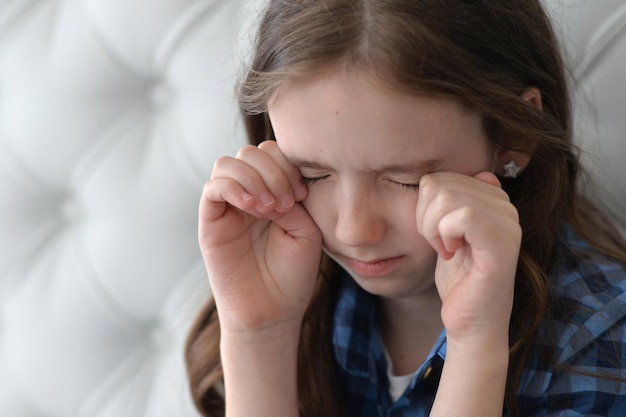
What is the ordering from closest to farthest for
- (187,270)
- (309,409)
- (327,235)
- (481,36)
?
1. (481,36)
2. (327,235)
3. (309,409)
4. (187,270)

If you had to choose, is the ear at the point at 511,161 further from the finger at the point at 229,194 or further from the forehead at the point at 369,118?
the finger at the point at 229,194

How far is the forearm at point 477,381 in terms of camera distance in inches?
31.0

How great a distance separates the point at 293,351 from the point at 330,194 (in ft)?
0.71

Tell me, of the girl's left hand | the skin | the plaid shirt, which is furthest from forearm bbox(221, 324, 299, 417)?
the girl's left hand

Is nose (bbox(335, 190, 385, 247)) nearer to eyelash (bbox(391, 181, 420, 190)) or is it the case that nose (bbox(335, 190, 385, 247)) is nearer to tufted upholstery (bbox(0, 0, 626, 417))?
eyelash (bbox(391, 181, 420, 190))

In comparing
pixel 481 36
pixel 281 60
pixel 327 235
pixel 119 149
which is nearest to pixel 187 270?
pixel 119 149

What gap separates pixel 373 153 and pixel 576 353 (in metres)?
0.29

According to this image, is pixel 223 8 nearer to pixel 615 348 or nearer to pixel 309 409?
pixel 309 409

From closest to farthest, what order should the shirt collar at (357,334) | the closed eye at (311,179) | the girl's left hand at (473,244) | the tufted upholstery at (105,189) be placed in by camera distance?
the girl's left hand at (473,244)
the closed eye at (311,179)
the shirt collar at (357,334)
the tufted upholstery at (105,189)

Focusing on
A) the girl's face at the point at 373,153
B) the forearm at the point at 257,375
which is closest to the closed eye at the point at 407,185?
the girl's face at the point at 373,153

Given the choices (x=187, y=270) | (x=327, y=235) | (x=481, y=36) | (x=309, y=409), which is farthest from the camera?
(x=187, y=270)

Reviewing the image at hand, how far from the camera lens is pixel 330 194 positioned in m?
0.84

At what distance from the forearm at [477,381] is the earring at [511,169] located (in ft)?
0.58

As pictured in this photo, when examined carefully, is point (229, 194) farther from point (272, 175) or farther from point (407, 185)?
point (407, 185)
